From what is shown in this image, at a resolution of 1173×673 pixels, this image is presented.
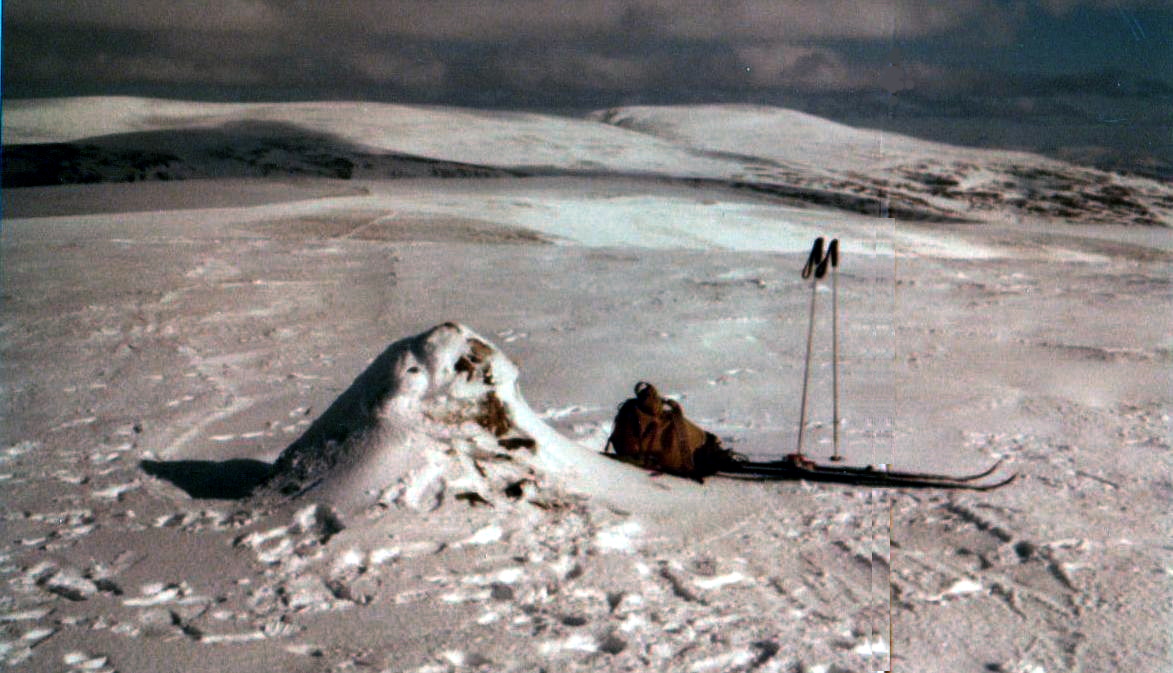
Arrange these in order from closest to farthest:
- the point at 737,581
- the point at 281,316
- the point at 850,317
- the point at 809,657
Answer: the point at 809,657
the point at 737,581
the point at 281,316
the point at 850,317

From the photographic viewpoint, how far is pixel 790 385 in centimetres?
373

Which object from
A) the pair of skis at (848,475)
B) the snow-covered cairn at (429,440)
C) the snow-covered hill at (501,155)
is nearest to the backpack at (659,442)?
the pair of skis at (848,475)

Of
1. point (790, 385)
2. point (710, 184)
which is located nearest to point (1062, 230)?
point (710, 184)

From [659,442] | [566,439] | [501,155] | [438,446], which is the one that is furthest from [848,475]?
[501,155]

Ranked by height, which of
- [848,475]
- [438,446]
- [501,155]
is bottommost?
[848,475]

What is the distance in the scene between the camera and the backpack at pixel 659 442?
259cm

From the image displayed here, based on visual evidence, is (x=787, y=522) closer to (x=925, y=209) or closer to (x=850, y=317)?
(x=850, y=317)

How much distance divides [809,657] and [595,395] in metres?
1.93

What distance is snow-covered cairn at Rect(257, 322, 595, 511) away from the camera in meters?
2.17

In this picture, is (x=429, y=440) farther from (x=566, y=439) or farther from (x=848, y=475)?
(x=848, y=475)

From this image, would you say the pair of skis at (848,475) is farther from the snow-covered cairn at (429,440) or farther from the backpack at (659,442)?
the snow-covered cairn at (429,440)

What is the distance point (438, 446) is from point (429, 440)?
0.9 inches

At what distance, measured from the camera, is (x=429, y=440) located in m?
2.23

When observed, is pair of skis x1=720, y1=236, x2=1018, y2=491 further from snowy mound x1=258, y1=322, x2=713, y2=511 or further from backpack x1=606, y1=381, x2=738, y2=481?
snowy mound x1=258, y1=322, x2=713, y2=511
